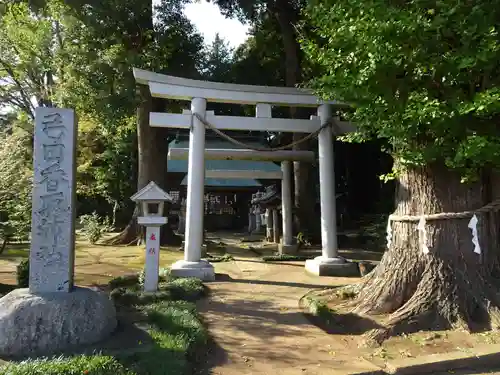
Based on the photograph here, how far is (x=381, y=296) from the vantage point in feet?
21.2

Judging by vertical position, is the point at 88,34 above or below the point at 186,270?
above

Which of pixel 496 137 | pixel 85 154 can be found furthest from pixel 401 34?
pixel 85 154

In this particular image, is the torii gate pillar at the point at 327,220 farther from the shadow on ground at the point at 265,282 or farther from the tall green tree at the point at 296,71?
the tall green tree at the point at 296,71

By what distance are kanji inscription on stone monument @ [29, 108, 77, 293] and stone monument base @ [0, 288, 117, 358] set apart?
0.23m

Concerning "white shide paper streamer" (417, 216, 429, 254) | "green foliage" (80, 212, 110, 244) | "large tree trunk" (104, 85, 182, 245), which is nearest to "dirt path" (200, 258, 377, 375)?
→ "white shide paper streamer" (417, 216, 429, 254)

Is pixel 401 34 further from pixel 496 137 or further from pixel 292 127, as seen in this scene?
pixel 292 127

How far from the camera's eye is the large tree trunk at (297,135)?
17.4 meters

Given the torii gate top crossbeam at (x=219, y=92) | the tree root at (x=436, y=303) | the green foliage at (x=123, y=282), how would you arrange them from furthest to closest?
the torii gate top crossbeam at (x=219, y=92), the green foliage at (x=123, y=282), the tree root at (x=436, y=303)

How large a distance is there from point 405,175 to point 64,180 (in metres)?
5.00

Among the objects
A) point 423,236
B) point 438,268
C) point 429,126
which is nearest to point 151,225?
point 423,236

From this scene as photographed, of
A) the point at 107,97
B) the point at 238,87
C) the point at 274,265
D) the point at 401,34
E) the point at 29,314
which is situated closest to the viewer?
the point at 29,314

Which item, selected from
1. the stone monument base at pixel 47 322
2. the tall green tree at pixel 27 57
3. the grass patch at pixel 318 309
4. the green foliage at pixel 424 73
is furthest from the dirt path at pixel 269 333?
the tall green tree at pixel 27 57

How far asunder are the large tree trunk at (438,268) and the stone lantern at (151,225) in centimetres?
368

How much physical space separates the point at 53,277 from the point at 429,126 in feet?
17.0
